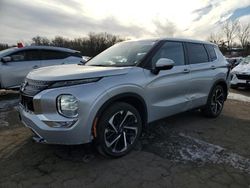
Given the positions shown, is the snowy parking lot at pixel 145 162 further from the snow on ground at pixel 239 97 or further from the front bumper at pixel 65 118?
the snow on ground at pixel 239 97

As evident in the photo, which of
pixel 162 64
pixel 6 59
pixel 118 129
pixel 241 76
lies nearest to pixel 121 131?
pixel 118 129

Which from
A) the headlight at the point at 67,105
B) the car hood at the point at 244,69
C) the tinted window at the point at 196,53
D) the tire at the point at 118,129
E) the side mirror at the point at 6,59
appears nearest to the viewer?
the headlight at the point at 67,105

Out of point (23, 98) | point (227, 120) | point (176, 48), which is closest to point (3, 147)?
point (23, 98)

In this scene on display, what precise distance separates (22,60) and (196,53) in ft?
18.1

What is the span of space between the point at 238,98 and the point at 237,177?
584cm

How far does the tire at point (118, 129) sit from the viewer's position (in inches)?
132

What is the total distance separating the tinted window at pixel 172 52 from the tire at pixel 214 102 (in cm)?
131

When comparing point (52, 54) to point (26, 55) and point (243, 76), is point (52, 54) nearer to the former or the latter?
point (26, 55)

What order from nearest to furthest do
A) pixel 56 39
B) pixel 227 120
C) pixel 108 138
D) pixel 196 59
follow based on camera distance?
pixel 108 138, pixel 196 59, pixel 227 120, pixel 56 39

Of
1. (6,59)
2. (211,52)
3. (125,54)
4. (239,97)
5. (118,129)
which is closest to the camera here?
(118,129)

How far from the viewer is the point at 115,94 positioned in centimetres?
341

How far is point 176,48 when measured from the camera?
15.4ft

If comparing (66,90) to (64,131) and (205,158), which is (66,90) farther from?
(205,158)

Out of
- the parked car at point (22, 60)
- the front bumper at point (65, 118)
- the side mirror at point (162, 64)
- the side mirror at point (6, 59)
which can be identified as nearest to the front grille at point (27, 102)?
the front bumper at point (65, 118)
